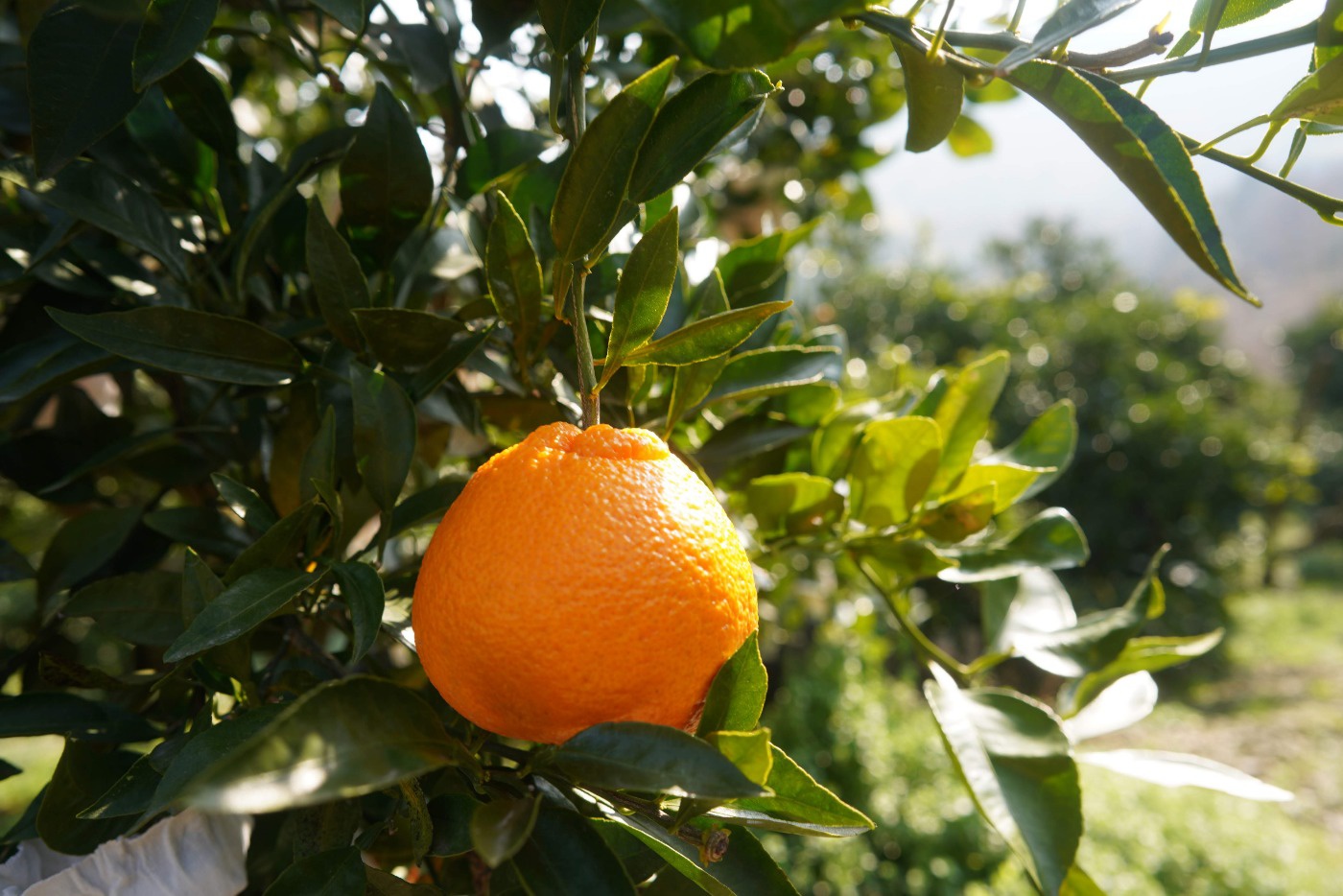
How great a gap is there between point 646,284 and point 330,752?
0.62 ft

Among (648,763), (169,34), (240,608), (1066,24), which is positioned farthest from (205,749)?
(1066,24)

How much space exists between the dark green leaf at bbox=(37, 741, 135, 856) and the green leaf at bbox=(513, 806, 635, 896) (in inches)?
9.6

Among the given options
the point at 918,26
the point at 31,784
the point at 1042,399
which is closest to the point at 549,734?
the point at 918,26

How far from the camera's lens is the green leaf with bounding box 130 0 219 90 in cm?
33

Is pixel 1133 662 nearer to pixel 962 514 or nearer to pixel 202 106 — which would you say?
pixel 962 514

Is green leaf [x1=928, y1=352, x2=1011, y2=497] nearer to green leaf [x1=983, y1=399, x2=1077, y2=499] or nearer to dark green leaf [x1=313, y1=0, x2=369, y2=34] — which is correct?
green leaf [x1=983, y1=399, x2=1077, y2=499]

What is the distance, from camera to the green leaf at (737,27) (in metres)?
0.25

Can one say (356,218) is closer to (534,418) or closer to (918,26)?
(534,418)

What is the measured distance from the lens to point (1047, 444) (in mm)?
584

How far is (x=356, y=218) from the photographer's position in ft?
1.45

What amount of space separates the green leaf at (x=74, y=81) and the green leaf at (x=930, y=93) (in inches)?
12.5

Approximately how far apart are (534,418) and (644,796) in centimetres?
22

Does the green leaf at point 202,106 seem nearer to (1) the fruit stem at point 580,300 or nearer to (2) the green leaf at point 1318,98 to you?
(1) the fruit stem at point 580,300

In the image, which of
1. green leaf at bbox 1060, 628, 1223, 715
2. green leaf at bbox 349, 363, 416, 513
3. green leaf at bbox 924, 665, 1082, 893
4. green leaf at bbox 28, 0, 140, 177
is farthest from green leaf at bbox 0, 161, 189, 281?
green leaf at bbox 1060, 628, 1223, 715
